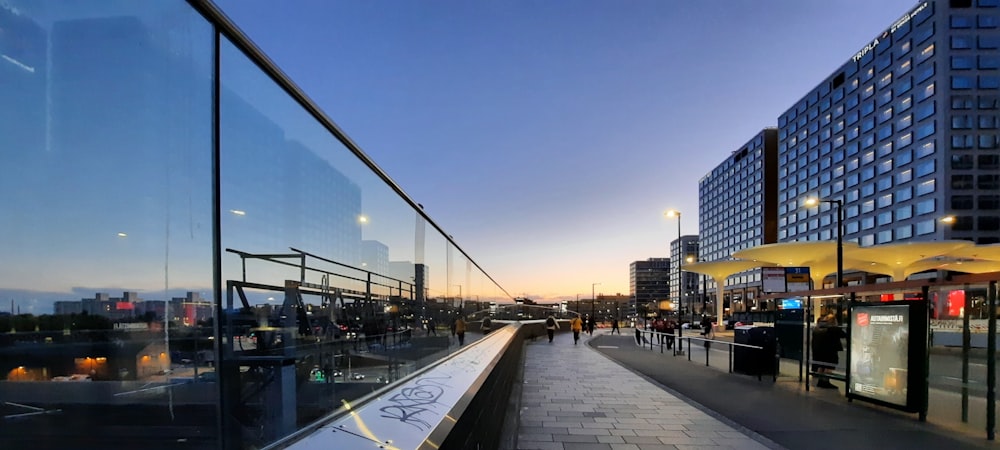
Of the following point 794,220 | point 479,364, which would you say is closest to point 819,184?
point 794,220

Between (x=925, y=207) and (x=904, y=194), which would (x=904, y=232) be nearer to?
(x=925, y=207)

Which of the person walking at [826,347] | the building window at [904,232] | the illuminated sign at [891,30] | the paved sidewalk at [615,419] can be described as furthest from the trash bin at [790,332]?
the illuminated sign at [891,30]

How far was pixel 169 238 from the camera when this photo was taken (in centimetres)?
182

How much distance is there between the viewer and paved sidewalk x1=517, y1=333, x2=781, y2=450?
22.3 feet

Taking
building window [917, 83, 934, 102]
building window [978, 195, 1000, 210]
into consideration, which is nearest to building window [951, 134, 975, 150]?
building window [917, 83, 934, 102]

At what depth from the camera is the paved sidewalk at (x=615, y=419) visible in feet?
22.3

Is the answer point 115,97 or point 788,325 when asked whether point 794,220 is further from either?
point 115,97

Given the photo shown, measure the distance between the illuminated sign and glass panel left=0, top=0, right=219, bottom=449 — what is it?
88.2 metres

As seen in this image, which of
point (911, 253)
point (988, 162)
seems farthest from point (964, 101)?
point (911, 253)

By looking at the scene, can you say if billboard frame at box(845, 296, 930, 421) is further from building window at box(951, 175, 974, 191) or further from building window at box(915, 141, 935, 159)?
building window at box(915, 141, 935, 159)

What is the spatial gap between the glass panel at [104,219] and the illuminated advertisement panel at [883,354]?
9.61 metres

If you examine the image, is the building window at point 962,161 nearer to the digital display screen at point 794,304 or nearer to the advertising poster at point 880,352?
the digital display screen at point 794,304

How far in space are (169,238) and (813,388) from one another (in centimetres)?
1222

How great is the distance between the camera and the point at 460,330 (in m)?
8.78
